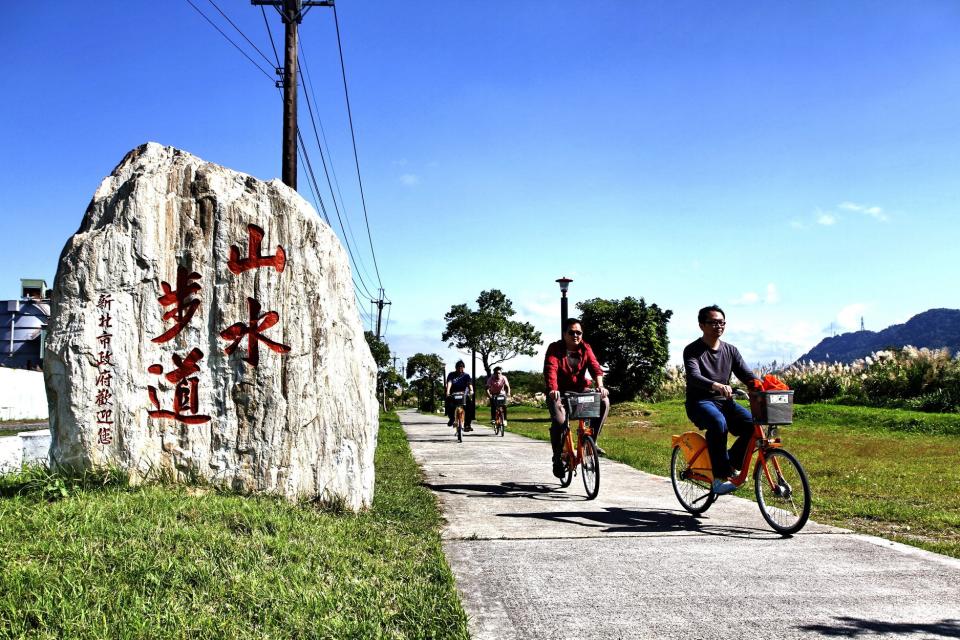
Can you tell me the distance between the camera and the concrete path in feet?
12.5

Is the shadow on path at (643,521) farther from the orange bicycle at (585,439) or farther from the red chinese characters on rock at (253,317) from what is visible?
the red chinese characters on rock at (253,317)

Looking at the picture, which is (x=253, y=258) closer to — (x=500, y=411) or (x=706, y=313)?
(x=706, y=313)

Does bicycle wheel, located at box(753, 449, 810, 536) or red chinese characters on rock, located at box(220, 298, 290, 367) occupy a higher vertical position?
red chinese characters on rock, located at box(220, 298, 290, 367)

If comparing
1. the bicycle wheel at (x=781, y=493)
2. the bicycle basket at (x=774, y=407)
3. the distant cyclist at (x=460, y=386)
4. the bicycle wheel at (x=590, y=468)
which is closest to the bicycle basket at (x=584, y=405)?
the bicycle wheel at (x=590, y=468)

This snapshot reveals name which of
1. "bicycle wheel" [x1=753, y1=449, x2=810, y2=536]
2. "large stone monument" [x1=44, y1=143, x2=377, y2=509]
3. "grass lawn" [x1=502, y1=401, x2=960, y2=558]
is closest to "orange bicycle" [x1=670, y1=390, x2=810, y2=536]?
"bicycle wheel" [x1=753, y1=449, x2=810, y2=536]

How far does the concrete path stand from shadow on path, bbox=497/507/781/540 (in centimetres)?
2

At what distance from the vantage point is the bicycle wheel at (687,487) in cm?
671

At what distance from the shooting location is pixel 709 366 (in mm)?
6434

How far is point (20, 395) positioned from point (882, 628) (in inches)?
1258

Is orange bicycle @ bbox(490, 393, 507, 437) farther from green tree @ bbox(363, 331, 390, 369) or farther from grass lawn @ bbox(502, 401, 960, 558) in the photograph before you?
green tree @ bbox(363, 331, 390, 369)

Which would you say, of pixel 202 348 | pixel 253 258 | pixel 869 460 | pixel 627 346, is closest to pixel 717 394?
pixel 253 258

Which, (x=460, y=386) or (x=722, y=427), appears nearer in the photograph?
(x=722, y=427)

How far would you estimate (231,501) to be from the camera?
218 inches

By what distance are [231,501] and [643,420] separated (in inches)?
718
